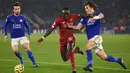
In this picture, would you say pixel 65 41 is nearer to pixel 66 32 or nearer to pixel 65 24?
pixel 66 32

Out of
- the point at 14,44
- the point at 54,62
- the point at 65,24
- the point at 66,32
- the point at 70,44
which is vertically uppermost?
the point at 65,24

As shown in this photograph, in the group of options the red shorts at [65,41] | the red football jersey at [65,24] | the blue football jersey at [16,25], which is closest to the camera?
the red football jersey at [65,24]

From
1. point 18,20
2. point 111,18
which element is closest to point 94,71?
point 18,20

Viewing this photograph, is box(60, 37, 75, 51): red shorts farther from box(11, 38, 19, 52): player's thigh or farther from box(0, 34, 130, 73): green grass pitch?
box(11, 38, 19, 52): player's thigh

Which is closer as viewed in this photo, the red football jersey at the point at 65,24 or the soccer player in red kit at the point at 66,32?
the soccer player in red kit at the point at 66,32

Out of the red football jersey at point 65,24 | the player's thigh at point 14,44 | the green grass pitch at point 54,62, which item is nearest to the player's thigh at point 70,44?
the red football jersey at point 65,24

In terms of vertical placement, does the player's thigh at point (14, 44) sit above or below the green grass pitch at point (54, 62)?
above

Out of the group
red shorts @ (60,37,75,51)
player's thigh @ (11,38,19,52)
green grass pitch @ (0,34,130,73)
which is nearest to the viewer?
red shorts @ (60,37,75,51)

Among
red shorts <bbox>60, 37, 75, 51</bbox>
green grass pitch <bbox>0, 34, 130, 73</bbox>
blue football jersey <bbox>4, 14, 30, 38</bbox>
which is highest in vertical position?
blue football jersey <bbox>4, 14, 30, 38</bbox>

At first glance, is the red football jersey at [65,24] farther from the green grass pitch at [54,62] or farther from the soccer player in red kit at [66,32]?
the green grass pitch at [54,62]

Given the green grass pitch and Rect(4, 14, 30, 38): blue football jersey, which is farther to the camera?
Rect(4, 14, 30, 38): blue football jersey

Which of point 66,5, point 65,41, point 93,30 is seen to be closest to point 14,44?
point 65,41

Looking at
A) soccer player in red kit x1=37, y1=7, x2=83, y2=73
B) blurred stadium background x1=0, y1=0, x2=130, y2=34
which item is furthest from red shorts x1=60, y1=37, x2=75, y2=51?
blurred stadium background x1=0, y1=0, x2=130, y2=34

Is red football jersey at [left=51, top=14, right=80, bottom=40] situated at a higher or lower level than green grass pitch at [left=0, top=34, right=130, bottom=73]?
higher
